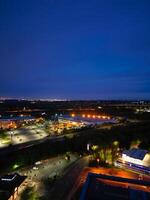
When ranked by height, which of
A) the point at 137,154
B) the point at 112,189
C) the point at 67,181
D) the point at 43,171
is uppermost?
the point at 137,154

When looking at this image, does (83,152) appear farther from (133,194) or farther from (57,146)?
(133,194)

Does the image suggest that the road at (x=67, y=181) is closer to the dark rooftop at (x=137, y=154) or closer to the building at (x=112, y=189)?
the building at (x=112, y=189)

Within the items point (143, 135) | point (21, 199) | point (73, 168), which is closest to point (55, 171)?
point (73, 168)

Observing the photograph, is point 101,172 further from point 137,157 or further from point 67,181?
point 137,157

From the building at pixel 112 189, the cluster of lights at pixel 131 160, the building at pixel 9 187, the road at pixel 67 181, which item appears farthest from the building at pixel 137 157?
the building at pixel 9 187

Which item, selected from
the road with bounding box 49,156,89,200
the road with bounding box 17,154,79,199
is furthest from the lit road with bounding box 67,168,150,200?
the road with bounding box 17,154,79,199

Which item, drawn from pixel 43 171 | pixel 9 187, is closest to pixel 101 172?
pixel 43 171
